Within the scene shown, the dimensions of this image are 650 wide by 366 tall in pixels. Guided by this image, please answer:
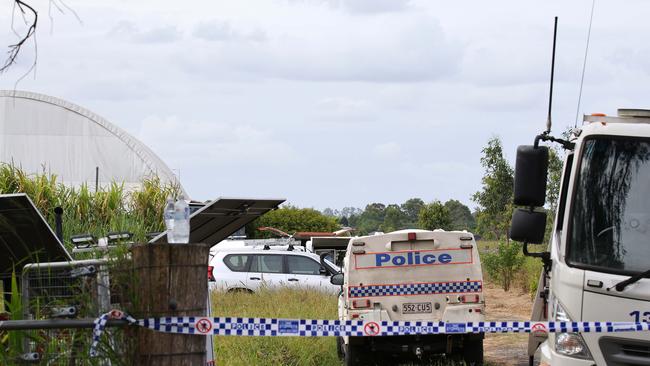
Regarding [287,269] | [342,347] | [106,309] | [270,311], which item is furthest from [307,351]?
[287,269]

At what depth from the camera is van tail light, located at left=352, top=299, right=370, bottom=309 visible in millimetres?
13562

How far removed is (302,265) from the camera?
926 inches

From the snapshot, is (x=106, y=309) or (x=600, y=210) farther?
(x=600, y=210)

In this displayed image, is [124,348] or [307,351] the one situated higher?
[124,348]

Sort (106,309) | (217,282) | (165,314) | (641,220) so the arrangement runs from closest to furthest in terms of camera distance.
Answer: (165,314)
(106,309)
(641,220)
(217,282)

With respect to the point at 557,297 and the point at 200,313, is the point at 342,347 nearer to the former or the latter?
the point at 557,297

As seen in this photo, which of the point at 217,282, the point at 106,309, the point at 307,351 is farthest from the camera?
the point at 217,282

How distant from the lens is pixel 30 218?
7922mm

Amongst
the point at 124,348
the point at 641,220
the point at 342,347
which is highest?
the point at 641,220

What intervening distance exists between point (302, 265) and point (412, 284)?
9.98 metres

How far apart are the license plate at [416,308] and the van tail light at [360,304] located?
448 mm

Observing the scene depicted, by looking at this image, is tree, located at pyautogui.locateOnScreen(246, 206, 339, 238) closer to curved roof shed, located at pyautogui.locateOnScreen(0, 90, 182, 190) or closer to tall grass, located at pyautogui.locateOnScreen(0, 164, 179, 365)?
curved roof shed, located at pyautogui.locateOnScreen(0, 90, 182, 190)

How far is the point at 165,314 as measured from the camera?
6.13 metres

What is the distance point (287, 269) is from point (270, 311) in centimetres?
713
